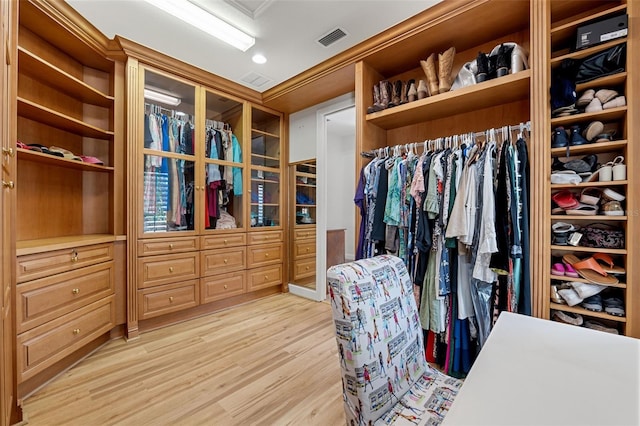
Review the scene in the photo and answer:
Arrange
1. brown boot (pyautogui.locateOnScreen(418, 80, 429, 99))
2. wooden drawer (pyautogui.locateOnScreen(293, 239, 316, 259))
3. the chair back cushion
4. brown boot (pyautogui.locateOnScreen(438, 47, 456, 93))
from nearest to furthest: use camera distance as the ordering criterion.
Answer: the chair back cushion → brown boot (pyautogui.locateOnScreen(438, 47, 456, 93)) → brown boot (pyautogui.locateOnScreen(418, 80, 429, 99)) → wooden drawer (pyautogui.locateOnScreen(293, 239, 316, 259))

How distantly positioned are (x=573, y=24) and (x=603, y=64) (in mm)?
294

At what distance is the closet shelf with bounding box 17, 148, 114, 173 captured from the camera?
71.5 inches

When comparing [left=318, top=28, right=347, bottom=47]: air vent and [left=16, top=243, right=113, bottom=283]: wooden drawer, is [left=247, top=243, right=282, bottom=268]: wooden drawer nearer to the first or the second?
[left=16, top=243, right=113, bottom=283]: wooden drawer

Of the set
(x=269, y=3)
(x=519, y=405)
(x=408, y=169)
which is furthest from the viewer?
(x=408, y=169)

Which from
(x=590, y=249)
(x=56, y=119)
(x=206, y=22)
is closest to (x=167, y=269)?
(x=56, y=119)

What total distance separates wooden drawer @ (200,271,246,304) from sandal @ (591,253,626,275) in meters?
3.07

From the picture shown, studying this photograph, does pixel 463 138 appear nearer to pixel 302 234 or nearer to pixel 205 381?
pixel 302 234

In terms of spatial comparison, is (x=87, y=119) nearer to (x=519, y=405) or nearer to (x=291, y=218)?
(x=291, y=218)

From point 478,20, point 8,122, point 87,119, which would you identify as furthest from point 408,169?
point 87,119

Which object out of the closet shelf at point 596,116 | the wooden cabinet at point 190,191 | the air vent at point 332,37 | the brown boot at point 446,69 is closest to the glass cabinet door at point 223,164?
the wooden cabinet at point 190,191

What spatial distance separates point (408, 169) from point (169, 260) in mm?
2376

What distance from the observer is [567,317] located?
160cm

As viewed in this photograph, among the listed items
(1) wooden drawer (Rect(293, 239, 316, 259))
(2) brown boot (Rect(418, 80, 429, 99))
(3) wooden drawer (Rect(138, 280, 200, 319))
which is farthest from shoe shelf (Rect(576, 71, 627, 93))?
(3) wooden drawer (Rect(138, 280, 200, 319))

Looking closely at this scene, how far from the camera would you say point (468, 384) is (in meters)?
0.68
